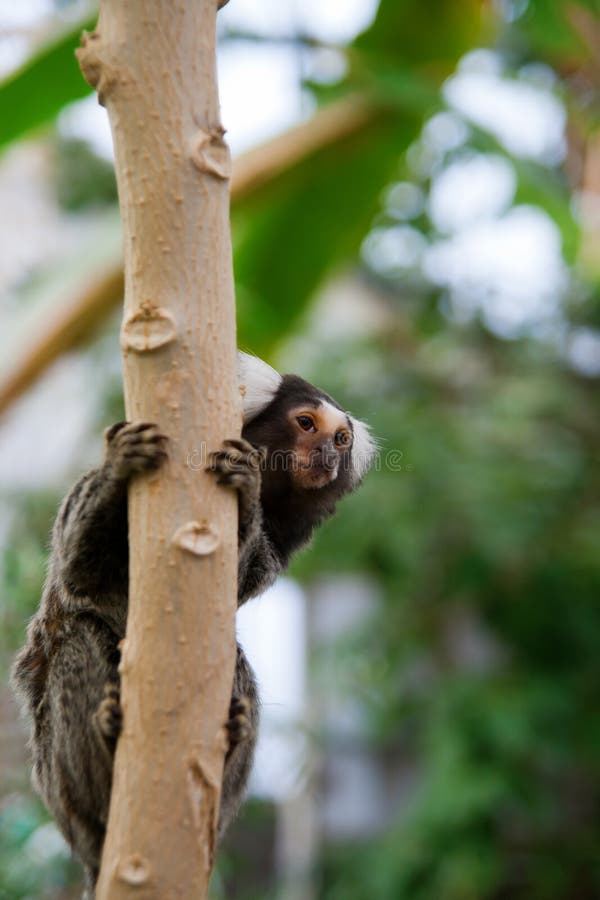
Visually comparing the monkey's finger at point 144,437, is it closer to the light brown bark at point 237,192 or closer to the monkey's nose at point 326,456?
Answer: the monkey's nose at point 326,456

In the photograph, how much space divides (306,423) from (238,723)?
81 cm

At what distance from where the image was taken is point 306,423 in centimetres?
266

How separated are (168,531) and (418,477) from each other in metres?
4.37

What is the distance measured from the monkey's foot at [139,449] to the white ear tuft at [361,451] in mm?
1127

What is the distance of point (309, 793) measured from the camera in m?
5.13

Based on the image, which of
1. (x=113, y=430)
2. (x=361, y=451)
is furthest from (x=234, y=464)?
(x=361, y=451)

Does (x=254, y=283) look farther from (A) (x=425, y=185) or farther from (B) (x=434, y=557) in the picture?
(B) (x=434, y=557)

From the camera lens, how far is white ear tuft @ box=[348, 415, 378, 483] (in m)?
2.92

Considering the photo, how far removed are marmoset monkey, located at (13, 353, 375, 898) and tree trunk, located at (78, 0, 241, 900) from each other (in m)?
0.09

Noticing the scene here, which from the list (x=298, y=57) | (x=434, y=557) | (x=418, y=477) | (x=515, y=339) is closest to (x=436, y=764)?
(x=434, y=557)

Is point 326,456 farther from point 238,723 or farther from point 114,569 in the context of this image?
point 238,723

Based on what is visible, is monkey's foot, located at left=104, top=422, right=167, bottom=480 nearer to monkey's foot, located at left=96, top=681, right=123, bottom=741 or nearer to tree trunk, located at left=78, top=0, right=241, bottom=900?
tree trunk, located at left=78, top=0, right=241, bottom=900

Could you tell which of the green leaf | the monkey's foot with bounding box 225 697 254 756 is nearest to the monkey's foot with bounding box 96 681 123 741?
the monkey's foot with bounding box 225 697 254 756

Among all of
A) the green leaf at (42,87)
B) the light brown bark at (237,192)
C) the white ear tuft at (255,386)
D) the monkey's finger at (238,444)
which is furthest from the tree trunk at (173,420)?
the light brown bark at (237,192)
